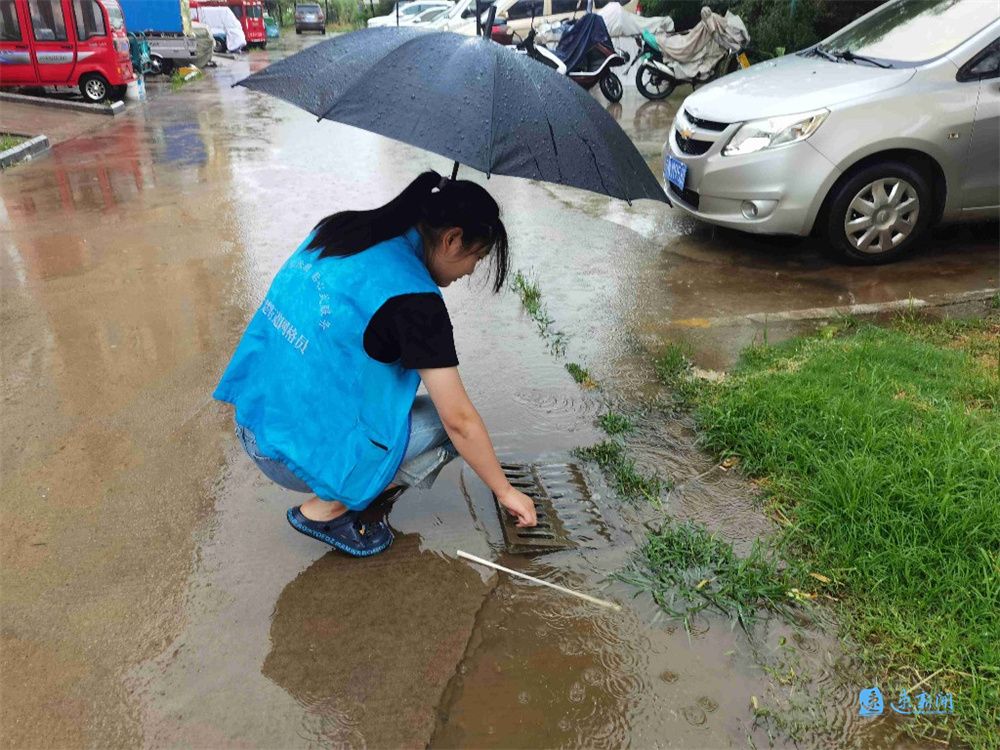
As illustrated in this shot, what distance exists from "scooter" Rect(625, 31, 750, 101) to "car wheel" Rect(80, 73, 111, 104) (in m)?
9.67

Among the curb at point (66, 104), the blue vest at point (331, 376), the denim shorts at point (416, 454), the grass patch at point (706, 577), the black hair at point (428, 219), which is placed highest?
the black hair at point (428, 219)

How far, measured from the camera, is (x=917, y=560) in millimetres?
2455

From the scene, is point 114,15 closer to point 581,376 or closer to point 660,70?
point 660,70

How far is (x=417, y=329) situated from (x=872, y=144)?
397 centimetres

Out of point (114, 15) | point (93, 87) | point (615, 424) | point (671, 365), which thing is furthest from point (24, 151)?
point (615, 424)

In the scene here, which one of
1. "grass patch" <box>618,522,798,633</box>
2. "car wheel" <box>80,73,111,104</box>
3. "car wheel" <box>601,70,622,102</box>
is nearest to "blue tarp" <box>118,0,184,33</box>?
"car wheel" <box>80,73,111,104</box>

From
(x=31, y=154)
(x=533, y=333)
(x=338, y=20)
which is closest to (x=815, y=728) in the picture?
(x=533, y=333)

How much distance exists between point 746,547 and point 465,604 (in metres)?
1.01

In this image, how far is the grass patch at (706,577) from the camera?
8.00ft

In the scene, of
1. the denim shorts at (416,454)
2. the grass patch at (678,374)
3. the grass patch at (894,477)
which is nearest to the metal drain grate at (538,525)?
the denim shorts at (416,454)

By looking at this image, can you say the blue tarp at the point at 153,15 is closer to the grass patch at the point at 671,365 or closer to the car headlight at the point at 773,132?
the car headlight at the point at 773,132

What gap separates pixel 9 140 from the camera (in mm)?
9641

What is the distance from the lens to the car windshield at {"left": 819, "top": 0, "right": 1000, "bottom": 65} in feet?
16.7

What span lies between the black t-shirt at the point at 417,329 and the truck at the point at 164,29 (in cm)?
2120
